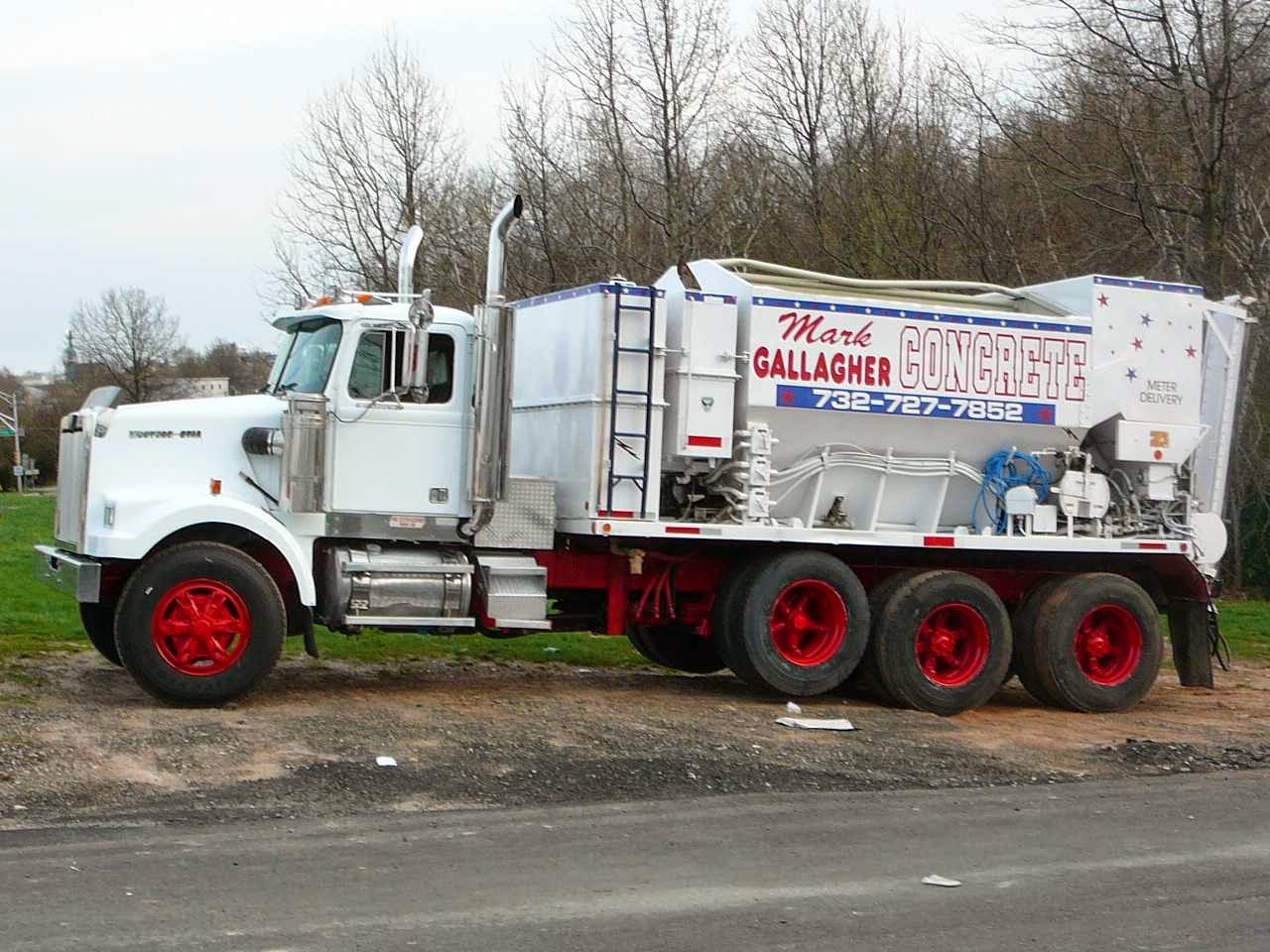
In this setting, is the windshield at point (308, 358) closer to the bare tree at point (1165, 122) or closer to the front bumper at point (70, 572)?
the front bumper at point (70, 572)

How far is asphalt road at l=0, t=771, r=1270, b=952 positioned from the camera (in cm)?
641

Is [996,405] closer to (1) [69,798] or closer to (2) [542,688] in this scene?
(2) [542,688]

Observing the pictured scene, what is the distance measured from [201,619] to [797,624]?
4.59 metres

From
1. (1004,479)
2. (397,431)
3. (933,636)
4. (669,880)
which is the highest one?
(397,431)

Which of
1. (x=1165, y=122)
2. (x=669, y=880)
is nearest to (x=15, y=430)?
(x=1165, y=122)

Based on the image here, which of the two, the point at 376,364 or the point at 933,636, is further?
the point at 933,636

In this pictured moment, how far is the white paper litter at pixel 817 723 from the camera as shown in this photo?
38.8ft

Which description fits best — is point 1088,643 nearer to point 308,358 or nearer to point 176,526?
point 308,358

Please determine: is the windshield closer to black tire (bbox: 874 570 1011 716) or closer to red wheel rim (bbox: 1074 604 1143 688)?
black tire (bbox: 874 570 1011 716)

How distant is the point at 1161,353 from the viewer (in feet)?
46.1

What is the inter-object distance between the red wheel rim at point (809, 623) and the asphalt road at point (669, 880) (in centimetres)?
362

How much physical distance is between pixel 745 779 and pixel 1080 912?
3145 mm

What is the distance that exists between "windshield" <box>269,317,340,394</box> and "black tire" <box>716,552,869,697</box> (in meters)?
3.59

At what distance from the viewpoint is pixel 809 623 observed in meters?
13.1
